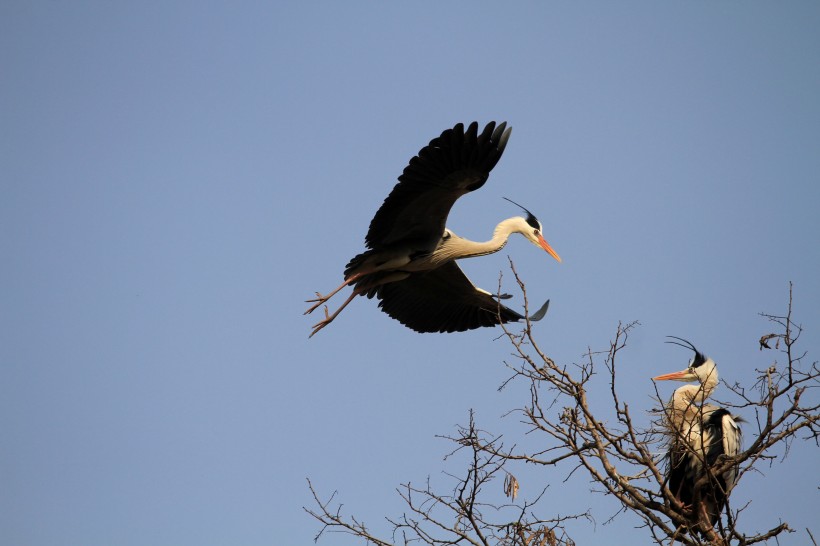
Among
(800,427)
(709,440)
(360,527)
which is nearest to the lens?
(800,427)

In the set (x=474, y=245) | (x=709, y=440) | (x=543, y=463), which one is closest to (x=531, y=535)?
(x=543, y=463)

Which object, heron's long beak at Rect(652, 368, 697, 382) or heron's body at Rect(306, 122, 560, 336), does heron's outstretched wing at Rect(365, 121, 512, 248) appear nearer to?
heron's body at Rect(306, 122, 560, 336)

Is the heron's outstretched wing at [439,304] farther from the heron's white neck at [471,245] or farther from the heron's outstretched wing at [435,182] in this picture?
the heron's outstretched wing at [435,182]

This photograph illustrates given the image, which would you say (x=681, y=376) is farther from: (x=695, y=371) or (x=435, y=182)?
(x=435, y=182)

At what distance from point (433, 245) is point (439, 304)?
1.10 metres

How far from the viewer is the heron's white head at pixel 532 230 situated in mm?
8242

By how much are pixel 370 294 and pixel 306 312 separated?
2.46 feet

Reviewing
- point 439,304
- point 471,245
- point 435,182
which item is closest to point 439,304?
point 439,304

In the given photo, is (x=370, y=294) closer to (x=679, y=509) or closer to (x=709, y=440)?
(x=709, y=440)

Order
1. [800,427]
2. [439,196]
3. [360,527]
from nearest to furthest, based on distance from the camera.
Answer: [800,427]
[360,527]
[439,196]

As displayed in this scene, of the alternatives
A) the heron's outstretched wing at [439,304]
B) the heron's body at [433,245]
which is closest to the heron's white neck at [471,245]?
the heron's body at [433,245]

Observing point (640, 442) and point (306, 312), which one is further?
point (306, 312)

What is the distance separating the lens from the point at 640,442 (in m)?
4.57

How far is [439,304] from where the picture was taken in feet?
27.4
